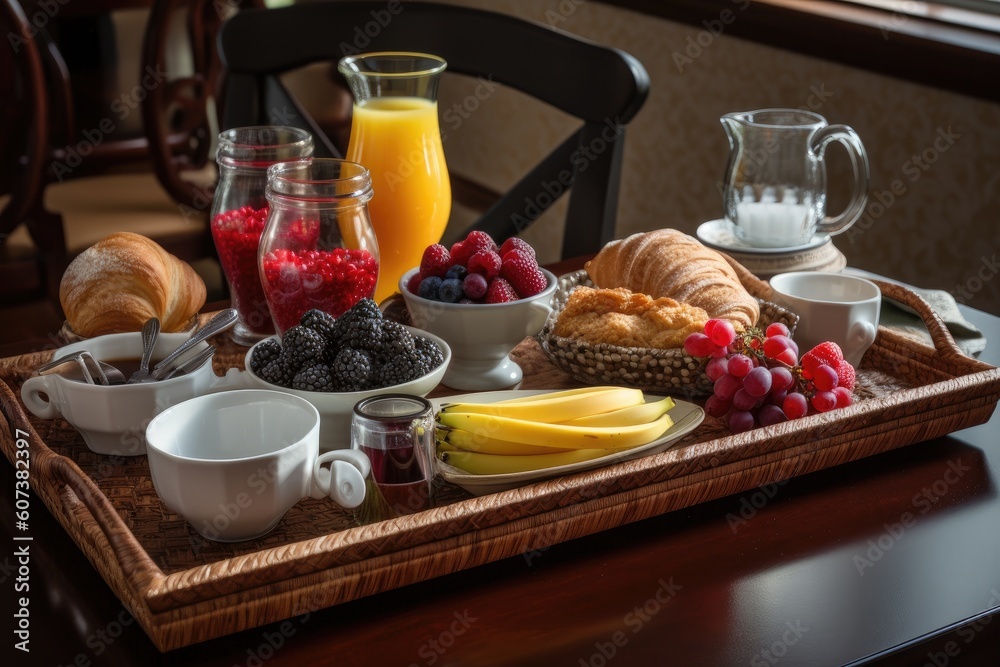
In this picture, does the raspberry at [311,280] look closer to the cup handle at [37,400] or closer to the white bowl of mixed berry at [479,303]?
the white bowl of mixed berry at [479,303]

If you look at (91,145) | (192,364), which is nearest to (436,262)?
(192,364)

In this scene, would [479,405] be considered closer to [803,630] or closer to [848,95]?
[803,630]

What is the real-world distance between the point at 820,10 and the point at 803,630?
1.63m

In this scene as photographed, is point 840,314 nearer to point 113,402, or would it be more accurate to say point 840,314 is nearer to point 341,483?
point 341,483

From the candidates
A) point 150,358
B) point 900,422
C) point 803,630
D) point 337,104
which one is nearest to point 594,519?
point 803,630

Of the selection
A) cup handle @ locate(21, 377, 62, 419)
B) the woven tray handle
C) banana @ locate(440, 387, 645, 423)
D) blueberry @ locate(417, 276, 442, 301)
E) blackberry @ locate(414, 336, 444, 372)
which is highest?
blueberry @ locate(417, 276, 442, 301)

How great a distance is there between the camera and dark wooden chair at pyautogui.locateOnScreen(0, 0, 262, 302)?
2.08m

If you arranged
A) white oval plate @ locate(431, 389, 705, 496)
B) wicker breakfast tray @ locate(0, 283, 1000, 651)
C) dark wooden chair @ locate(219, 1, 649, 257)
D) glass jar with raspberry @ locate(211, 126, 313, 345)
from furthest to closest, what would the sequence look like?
dark wooden chair @ locate(219, 1, 649, 257) → glass jar with raspberry @ locate(211, 126, 313, 345) → white oval plate @ locate(431, 389, 705, 496) → wicker breakfast tray @ locate(0, 283, 1000, 651)

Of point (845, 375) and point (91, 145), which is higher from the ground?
point (845, 375)

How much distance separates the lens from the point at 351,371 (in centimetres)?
81

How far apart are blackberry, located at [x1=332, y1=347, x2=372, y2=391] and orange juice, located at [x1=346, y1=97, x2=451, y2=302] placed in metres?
0.36


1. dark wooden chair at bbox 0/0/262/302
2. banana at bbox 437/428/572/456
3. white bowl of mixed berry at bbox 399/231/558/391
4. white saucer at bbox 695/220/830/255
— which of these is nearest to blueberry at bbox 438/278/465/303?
white bowl of mixed berry at bbox 399/231/558/391

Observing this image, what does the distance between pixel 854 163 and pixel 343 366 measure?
2.71 feet

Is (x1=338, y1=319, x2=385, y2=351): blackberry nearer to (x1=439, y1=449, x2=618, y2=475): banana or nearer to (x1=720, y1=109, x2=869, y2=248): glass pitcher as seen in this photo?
(x1=439, y1=449, x2=618, y2=475): banana
